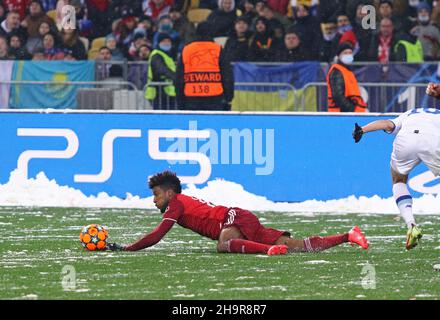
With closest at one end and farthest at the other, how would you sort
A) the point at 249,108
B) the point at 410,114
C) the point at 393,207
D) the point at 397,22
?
the point at 410,114
the point at 393,207
the point at 249,108
the point at 397,22

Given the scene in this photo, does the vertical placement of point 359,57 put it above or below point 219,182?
above

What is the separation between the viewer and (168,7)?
25000 millimetres

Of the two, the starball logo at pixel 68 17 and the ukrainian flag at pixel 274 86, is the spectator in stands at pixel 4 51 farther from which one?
the ukrainian flag at pixel 274 86

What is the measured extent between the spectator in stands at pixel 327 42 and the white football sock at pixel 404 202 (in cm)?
928

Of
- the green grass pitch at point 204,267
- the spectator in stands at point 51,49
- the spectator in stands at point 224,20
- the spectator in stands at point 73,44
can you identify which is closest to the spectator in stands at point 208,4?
the spectator in stands at point 224,20

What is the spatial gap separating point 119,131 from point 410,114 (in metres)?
6.16

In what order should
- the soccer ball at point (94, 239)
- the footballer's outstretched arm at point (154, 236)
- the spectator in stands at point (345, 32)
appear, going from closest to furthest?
the footballer's outstretched arm at point (154, 236)
the soccer ball at point (94, 239)
the spectator in stands at point (345, 32)

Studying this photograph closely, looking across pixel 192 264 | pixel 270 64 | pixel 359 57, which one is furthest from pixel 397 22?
pixel 192 264

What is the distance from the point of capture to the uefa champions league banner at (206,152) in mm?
18312

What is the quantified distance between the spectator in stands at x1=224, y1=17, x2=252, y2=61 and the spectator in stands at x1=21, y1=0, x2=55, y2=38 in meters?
3.60

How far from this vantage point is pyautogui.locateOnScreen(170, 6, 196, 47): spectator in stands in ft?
79.1

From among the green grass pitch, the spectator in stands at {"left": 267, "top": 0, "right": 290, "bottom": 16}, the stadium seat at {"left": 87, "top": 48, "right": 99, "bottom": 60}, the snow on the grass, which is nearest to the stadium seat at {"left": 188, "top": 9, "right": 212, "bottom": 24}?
the spectator in stands at {"left": 267, "top": 0, "right": 290, "bottom": 16}

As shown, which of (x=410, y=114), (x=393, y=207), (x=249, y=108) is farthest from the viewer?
(x=249, y=108)

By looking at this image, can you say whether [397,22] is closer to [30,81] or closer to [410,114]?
[30,81]
